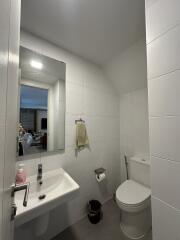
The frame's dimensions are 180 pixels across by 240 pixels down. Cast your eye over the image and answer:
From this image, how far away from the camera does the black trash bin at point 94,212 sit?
1624mm

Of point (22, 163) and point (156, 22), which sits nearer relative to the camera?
point (156, 22)

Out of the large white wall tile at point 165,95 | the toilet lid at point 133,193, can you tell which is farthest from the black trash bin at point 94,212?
the large white wall tile at point 165,95

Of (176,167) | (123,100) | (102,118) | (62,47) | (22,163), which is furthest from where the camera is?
(123,100)

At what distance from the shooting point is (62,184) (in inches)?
52.4

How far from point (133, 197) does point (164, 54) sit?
1.50m

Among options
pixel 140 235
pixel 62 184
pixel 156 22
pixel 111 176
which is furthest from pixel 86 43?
pixel 140 235

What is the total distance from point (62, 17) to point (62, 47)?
0.42 metres

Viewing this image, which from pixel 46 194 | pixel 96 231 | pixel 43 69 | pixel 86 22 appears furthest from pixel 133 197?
pixel 86 22

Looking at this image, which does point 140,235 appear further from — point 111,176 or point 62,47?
point 62,47

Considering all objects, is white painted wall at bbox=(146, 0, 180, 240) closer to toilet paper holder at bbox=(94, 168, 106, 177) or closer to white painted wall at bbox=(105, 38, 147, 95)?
white painted wall at bbox=(105, 38, 147, 95)

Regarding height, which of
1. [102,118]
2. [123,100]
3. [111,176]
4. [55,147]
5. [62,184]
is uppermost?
[123,100]

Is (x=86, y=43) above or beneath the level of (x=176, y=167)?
above

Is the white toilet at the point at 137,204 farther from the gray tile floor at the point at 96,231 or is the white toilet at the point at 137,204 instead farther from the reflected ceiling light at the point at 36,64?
the reflected ceiling light at the point at 36,64

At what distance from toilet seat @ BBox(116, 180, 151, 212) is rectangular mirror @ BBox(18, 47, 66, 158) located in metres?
0.94
